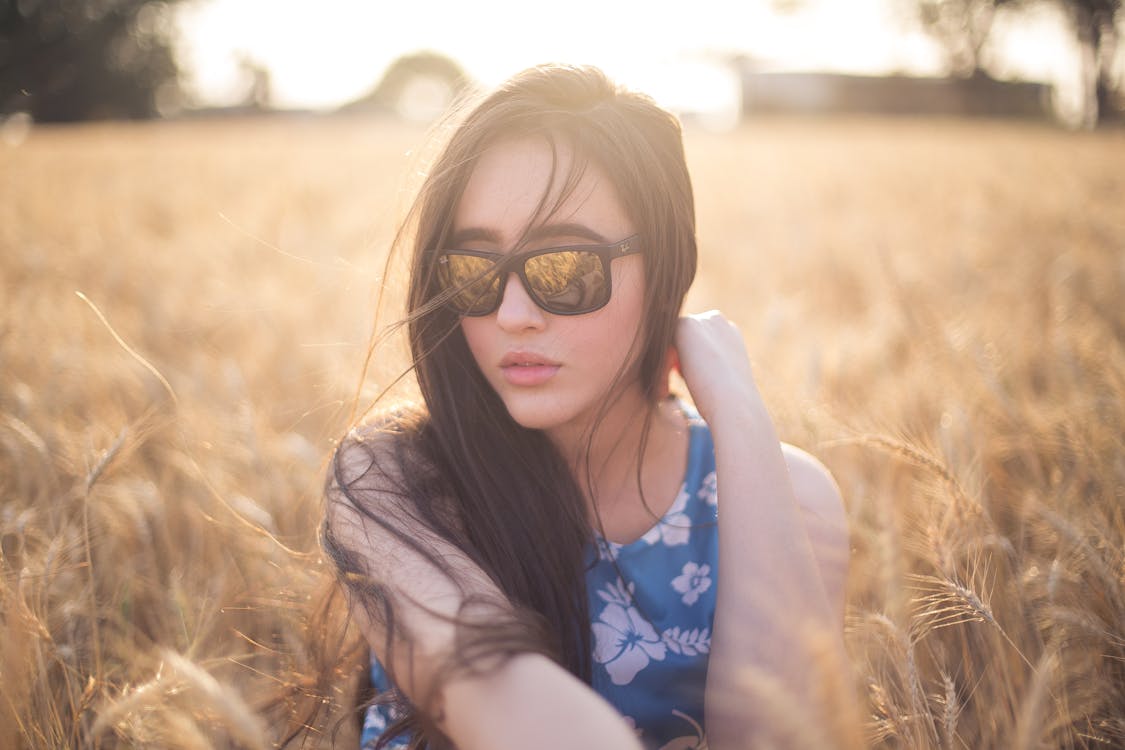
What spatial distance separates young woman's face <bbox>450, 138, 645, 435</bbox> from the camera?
122 centimetres

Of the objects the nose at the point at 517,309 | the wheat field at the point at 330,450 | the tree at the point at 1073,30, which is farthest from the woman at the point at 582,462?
the tree at the point at 1073,30

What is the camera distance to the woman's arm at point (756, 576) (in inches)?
42.8

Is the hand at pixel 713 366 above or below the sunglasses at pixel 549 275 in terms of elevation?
below

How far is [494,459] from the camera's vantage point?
1.35 meters

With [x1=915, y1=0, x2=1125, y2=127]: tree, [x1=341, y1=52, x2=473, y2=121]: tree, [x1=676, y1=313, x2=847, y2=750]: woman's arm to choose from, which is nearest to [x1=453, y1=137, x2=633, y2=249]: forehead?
[x1=676, y1=313, x2=847, y2=750]: woman's arm

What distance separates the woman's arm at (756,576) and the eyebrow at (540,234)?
1.25 ft

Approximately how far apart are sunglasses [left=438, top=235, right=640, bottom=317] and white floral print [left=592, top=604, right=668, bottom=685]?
1.96 ft

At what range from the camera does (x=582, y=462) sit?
4.94ft

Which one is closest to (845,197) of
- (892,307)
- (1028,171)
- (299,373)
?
(1028,171)

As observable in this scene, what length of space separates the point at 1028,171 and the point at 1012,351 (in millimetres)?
8072

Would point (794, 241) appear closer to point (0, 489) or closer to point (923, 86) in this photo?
point (0, 489)

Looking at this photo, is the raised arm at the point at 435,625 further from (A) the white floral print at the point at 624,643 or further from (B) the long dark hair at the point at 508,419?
(A) the white floral print at the point at 624,643

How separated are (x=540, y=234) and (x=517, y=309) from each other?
0.14 metres

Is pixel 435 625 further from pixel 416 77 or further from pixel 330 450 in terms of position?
pixel 416 77
